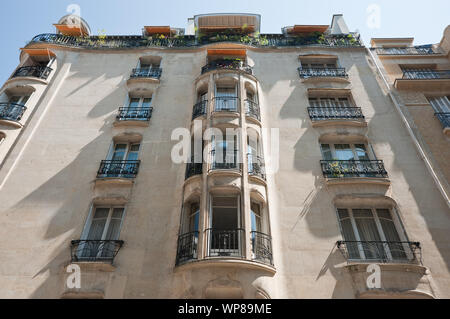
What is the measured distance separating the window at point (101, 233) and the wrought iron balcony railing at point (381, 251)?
6.51 metres

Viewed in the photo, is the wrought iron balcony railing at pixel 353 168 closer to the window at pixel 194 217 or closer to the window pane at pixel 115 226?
the window at pixel 194 217

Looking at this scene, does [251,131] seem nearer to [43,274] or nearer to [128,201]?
[128,201]

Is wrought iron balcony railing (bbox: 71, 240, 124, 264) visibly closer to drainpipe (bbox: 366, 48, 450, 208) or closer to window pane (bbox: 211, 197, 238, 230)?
window pane (bbox: 211, 197, 238, 230)

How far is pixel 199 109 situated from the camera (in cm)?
1086

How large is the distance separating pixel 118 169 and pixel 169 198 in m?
2.29

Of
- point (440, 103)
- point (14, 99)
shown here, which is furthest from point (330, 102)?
point (14, 99)

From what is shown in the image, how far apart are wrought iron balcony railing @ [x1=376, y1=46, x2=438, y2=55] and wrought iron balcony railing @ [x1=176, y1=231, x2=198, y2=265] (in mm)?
14365

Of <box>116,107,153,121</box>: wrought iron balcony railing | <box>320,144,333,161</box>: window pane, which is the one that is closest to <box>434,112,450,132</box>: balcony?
<box>320,144,333,161</box>: window pane

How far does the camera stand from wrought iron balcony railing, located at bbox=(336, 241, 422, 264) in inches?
297

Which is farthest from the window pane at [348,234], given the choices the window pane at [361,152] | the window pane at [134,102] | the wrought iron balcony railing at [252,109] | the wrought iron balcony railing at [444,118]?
the window pane at [134,102]

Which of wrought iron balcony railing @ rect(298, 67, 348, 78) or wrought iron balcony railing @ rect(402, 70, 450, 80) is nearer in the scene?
wrought iron balcony railing @ rect(298, 67, 348, 78)

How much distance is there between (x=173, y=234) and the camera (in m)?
7.95

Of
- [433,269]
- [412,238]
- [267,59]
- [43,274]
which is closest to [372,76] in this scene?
[267,59]

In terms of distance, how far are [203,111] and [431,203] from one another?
8259mm
